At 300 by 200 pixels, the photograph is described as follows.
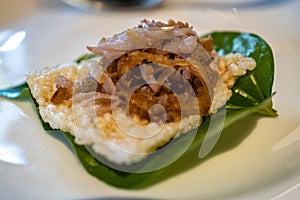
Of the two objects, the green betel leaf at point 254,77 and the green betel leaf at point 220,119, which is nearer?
the green betel leaf at point 220,119

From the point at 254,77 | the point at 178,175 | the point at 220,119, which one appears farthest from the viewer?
the point at 254,77

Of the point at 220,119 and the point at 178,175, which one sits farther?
the point at 220,119

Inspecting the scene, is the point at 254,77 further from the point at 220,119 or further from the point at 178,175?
the point at 178,175

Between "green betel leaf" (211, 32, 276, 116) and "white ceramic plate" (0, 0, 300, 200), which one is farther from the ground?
"green betel leaf" (211, 32, 276, 116)

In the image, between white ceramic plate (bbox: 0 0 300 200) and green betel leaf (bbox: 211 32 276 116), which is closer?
white ceramic plate (bbox: 0 0 300 200)

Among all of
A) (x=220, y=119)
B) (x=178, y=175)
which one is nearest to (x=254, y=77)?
(x=220, y=119)
